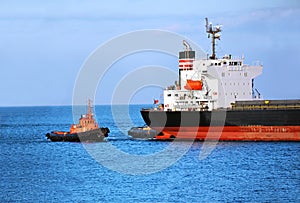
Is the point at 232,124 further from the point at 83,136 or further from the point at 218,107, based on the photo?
the point at 83,136

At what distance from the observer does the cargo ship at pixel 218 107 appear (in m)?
47.2

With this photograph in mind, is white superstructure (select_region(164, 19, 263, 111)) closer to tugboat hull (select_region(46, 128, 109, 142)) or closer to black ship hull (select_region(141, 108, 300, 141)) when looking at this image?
black ship hull (select_region(141, 108, 300, 141))

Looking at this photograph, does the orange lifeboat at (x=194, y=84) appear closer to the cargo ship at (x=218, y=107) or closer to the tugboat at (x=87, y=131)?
the cargo ship at (x=218, y=107)

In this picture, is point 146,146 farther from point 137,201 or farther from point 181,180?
point 137,201

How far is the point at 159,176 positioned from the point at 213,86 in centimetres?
1624

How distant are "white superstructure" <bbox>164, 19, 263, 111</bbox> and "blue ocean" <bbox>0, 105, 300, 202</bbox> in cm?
→ 352

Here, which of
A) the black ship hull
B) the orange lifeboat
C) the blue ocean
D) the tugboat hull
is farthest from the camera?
the tugboat hull

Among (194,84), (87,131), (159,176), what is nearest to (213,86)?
(194,84)

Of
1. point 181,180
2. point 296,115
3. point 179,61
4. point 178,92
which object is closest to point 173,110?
point 178,92

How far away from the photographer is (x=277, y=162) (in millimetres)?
39625

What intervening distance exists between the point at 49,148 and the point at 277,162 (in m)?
19.0

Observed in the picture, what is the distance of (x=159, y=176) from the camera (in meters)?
35.8

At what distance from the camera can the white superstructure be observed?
5059 centimetres

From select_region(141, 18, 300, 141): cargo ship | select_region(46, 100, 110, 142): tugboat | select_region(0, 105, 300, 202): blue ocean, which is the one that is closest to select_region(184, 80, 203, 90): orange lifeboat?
select_region(141, 18, 300, 141): cargo ship
